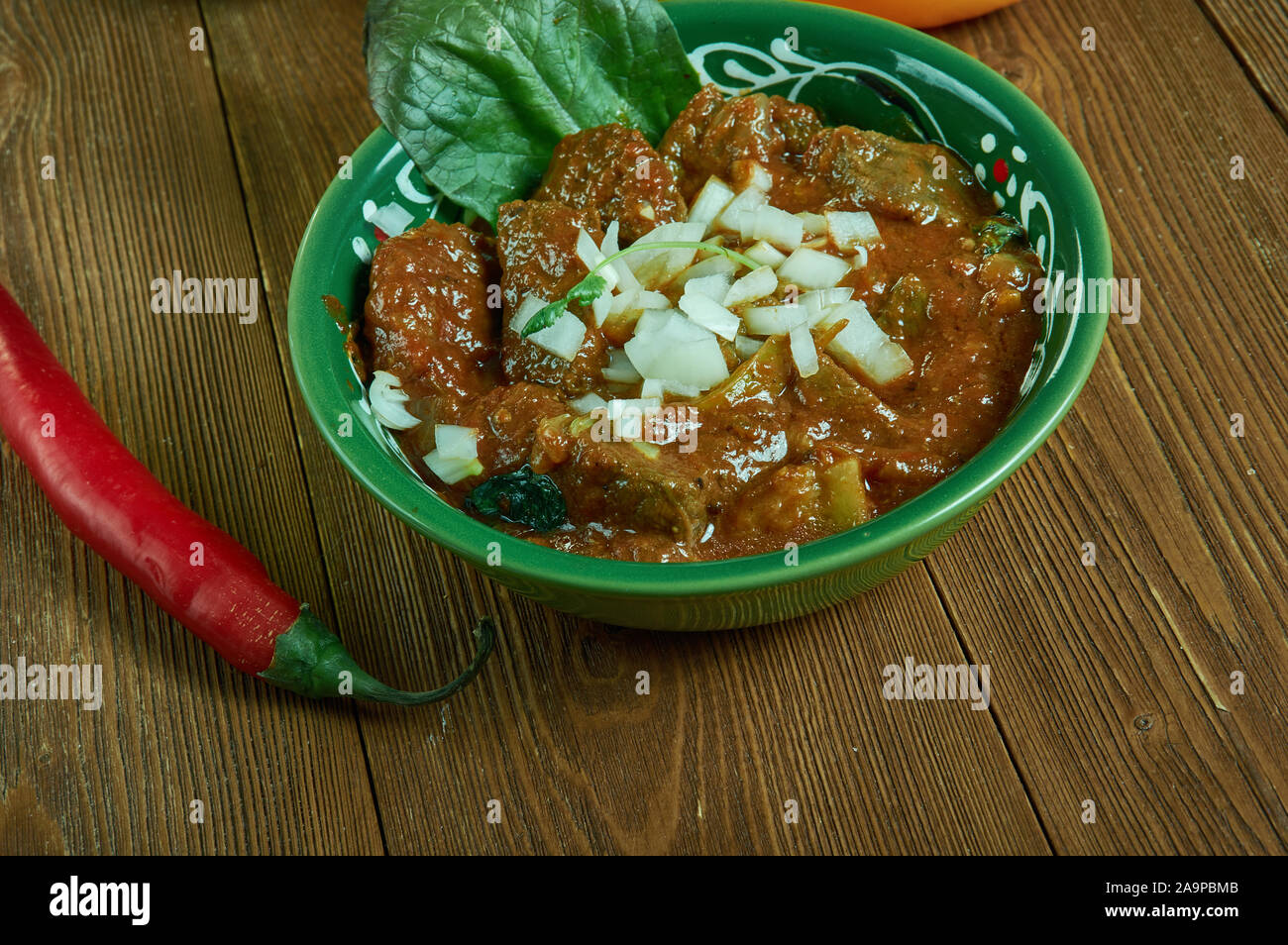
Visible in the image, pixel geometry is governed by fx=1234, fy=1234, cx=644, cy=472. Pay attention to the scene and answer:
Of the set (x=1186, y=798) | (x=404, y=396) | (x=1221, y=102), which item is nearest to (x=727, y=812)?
(x=1186, y=798)

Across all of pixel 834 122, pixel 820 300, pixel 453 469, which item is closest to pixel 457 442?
pixel 453 469

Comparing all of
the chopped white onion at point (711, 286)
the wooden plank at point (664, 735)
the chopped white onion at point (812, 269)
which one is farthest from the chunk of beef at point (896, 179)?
the wooden plank at point (664, 735)

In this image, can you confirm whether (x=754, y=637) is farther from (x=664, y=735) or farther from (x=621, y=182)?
(x=621, y=182)

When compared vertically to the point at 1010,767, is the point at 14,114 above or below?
above

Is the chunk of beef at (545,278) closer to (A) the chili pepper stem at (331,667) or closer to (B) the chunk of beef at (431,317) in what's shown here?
(B) the chunk of beef at (431,317)

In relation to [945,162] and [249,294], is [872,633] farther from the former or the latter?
[249,294]
